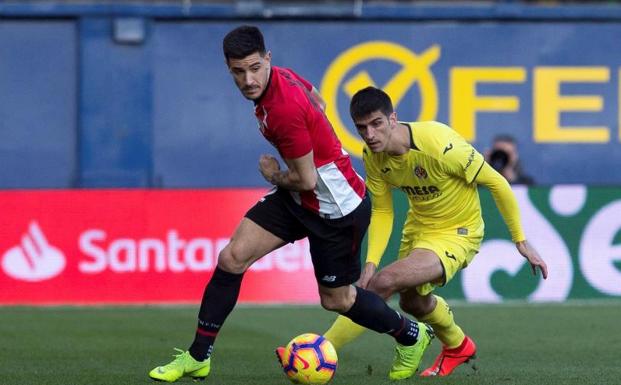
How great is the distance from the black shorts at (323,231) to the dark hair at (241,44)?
3.28ft

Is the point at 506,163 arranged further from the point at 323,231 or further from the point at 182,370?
the point at 182,370

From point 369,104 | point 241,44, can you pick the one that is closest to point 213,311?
point 369,104

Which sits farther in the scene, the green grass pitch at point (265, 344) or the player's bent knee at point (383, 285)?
the green grass pitch at point (265, 344)

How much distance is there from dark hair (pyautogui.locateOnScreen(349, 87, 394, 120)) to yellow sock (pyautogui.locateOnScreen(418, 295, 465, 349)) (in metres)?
1.32

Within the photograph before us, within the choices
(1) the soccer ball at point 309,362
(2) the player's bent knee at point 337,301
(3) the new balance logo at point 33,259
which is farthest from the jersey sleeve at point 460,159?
(3) the new balance logo at point 33,259

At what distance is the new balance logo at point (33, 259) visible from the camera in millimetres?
13414

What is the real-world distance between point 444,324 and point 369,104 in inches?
61.8

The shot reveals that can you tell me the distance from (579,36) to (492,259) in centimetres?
582

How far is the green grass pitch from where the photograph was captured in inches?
312

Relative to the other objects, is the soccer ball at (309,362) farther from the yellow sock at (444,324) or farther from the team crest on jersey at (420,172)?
the team crest on jersey at (420,172)

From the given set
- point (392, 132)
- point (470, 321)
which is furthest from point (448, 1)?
point (392, 132)

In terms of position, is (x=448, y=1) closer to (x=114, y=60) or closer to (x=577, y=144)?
(x=577, y=144)

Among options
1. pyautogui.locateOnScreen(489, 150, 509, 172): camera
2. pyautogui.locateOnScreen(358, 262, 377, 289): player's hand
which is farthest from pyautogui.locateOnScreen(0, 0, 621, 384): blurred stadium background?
pyautogui.locateOnScreen(358, 262, 377, 289): player's hand

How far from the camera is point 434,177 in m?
7.94
